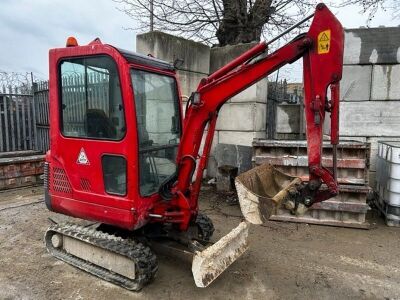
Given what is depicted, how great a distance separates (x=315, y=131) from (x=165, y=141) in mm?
1661

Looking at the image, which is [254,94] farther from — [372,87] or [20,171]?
[20,171]

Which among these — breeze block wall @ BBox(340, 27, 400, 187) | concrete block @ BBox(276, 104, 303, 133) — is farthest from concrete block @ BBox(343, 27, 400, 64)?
concrete block @ BBox(276, 104, 303, 133)

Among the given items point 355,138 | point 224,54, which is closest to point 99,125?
point 224,54

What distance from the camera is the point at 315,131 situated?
2.91 meters

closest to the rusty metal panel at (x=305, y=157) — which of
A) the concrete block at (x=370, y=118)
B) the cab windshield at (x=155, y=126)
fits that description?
the concrete block at (x=370, y=118)

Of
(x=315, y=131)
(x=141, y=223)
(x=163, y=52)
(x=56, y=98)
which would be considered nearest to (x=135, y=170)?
(x=141, y=223)

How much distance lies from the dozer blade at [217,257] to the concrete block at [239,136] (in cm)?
344

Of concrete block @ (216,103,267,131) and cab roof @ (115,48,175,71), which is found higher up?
cab roof @ (115,48,175,71)

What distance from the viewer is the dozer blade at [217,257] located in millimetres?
3018

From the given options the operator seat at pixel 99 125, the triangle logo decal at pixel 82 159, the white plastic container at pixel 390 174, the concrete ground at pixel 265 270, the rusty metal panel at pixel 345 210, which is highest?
the operator seat at pixel 99 125

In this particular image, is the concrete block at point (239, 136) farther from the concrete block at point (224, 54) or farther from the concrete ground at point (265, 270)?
the concrete ground at point (265, 270)

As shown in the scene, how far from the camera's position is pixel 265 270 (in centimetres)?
380

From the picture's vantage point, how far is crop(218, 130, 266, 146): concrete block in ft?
22.8

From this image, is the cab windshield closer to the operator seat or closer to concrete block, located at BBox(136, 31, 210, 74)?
the operator seat
